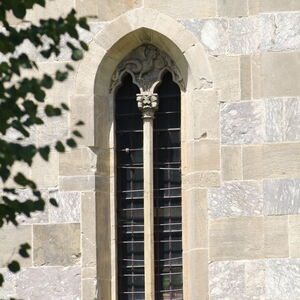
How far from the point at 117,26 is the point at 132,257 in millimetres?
2477

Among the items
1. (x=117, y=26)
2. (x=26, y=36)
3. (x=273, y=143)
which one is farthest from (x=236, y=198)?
(x=26, y=36)

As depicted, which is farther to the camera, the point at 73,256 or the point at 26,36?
the point at 73,256

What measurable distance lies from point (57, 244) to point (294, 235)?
8.25ft

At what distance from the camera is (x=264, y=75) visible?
23750 millimetres

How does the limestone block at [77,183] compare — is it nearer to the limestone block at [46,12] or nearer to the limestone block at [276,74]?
the limestone block at [46,12]

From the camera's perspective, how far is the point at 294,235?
23406 mm

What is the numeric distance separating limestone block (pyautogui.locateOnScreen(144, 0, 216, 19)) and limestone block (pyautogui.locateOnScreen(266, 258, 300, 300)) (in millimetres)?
2750

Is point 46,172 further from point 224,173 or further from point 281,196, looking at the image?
point 281,196

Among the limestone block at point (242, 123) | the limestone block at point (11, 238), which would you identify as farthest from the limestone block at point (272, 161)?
the limestone block at point (11, 238)

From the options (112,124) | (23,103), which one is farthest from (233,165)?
(23,103)

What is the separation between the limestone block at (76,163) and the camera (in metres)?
24.0

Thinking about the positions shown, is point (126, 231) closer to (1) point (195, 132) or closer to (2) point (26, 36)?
(1) point (195, 132)

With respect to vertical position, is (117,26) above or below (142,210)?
above

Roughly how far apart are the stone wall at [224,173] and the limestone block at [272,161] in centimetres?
1
